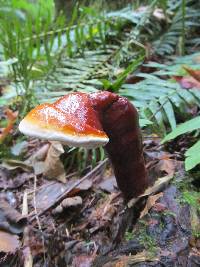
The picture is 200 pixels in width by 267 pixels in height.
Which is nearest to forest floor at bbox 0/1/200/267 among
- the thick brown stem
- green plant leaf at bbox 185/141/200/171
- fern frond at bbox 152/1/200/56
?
the thick brown stem

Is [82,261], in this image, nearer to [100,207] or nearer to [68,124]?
[100,207]

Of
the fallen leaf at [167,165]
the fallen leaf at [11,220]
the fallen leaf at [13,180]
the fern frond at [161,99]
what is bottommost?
the fallen leaf at [13,180]

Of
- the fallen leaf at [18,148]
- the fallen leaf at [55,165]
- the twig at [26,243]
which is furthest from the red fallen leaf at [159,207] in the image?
the fallen leaf at [18,148]

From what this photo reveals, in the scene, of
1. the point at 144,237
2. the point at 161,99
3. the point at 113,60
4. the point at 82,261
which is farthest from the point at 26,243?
the point at 113,60

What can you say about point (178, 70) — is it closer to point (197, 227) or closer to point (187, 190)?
point (187, 190)

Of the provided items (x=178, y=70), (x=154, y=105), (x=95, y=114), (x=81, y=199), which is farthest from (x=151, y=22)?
(x=95, y=114)

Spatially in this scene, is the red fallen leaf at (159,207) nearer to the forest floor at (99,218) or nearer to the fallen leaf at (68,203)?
the forest floor at (99,218)

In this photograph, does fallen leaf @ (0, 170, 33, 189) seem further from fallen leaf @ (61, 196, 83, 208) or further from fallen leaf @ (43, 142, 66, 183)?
fallen leaf @ (61, 196, 83, 208)
